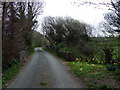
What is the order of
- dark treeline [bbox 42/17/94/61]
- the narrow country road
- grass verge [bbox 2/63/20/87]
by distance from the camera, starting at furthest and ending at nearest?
1. dark treeline [bbox 42/17/94/61]
2. grass verge [bbox 2/63/20/87]
3. the narrow country road

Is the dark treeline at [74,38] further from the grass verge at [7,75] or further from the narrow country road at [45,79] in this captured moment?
the grass verge at [7,75]

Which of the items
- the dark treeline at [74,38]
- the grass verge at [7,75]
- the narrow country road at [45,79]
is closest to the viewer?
the narrow country road at [45,79]

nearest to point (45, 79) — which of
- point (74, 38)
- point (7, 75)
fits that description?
point (7, 75)

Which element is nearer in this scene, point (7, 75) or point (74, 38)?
point (7, 75)

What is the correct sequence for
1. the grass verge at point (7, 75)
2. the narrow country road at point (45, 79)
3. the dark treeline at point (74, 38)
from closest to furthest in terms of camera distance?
1. the narrow country road at point (45, 79)
2. the grass verge at point (7, 75)
3. the dark treeline at point (74, 38)

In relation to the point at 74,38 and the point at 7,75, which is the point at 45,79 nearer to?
the point at 7,75

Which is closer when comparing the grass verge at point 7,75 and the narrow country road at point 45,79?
the narrow country road at point 45,79

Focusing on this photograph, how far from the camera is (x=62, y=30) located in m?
22.5

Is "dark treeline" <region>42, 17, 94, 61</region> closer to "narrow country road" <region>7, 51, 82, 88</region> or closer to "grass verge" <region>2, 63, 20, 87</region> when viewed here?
"narrow country road" <region>7, 51, 82, 88</region>

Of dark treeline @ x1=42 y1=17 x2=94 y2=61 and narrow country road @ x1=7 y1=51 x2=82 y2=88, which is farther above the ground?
dark treeline @ x1=42 y1=17 x2=94 y2=61

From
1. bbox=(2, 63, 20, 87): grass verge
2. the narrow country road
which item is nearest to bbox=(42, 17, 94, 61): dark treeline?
the narrow country road

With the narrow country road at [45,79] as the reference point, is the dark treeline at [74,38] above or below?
above

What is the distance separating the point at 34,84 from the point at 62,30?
17638 mm

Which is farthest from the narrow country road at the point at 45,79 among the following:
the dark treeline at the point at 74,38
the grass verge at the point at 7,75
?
the dark treeline at the point at 74,38
